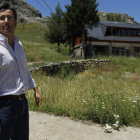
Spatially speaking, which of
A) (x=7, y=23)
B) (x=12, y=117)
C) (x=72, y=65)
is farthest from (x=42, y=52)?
(x=12, y=117)

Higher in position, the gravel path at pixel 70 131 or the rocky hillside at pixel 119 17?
the rocky hillside at pixel 119 17

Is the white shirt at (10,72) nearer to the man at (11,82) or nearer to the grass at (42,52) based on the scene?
the man at (11,82)

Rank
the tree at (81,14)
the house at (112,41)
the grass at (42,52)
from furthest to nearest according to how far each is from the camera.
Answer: the house at (112,41)
the tree at (81,14)
the grass at (42,52)

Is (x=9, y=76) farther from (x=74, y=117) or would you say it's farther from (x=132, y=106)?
(x=132, y=106)

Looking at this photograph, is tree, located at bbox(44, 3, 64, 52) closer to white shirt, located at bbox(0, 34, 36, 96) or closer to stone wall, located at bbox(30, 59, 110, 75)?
stone wall, located at bbox(30, 59, 110, 75)

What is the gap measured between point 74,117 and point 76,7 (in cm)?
1772

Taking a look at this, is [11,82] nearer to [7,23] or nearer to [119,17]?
[7,23]

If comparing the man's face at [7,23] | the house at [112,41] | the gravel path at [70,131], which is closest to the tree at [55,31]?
the house at [112,41]

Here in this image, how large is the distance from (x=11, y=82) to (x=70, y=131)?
1905 mm

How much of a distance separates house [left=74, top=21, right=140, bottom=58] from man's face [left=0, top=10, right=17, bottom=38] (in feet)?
63.4

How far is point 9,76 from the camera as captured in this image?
4.77 ft

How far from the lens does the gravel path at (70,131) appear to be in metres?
2.77

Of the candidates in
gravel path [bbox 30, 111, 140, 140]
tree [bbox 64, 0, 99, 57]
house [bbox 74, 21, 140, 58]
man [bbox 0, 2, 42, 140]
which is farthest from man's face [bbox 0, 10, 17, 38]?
house [bbox 74, 21, 140, 58]

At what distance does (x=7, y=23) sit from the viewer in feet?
4.99
